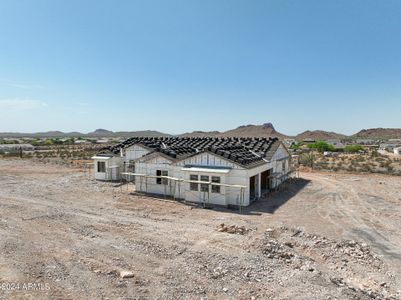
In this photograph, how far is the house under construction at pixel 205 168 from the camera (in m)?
16.8

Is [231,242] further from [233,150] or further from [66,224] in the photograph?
[233,150]

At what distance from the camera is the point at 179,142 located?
25953 millimetres

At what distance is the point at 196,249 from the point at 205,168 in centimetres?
788

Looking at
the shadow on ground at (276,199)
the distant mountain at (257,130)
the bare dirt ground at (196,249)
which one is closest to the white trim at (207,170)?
the bare dirt ground at (196,249)

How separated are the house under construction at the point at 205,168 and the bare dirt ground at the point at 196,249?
3.99 ft

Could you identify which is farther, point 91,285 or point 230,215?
point 230,215

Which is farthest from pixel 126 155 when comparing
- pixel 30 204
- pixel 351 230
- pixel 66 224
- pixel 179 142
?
pixel 351 230

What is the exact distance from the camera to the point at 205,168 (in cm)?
1759

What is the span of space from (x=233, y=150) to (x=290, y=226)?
274 inches

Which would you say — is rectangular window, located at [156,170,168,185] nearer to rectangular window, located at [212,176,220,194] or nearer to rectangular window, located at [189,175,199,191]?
rectangular window, located at [189,175,199,191]

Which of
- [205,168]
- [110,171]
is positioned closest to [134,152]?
[110,171]

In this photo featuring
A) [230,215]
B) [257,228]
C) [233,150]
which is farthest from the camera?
[233,150]

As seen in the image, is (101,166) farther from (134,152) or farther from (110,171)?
(134,152)

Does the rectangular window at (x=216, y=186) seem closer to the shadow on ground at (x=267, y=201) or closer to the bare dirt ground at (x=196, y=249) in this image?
the shadow on ground at (x=267, y=201)
